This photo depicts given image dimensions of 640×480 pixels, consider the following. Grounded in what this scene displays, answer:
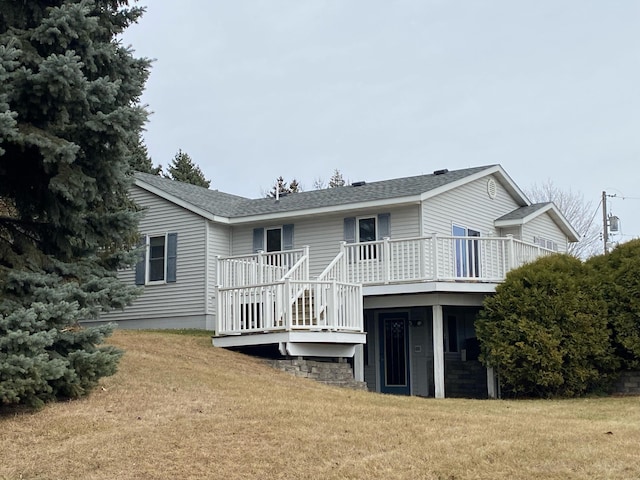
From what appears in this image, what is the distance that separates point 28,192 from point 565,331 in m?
10.5

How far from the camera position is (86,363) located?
36.9 feet

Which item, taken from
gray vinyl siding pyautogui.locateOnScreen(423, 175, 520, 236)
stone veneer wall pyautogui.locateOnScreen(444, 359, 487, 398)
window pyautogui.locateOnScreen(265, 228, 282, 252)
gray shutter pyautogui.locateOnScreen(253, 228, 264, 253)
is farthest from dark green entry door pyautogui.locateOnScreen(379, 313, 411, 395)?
gray shutter pyautogui.locateOnScreen(253, 228, 264, 253)

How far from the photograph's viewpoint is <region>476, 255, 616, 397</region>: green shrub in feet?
54.5

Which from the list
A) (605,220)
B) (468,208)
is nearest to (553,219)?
(468,208)

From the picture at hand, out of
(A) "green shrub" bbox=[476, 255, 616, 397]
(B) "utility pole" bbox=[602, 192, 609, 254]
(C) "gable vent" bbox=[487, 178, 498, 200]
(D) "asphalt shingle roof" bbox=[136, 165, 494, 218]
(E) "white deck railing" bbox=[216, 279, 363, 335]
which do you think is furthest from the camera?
(B) "utility pole" bbox=[602, 192, 609, 254]

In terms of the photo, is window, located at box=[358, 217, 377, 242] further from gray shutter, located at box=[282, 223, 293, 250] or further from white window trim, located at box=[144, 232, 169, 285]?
white window trim, located at box=[144, 232, 169, 285]

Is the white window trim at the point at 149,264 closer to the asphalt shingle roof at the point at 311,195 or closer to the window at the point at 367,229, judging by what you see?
the asphalt shingle roof at the point at 311,195

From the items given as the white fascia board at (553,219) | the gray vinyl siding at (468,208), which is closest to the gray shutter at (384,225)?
the gray vinyl siding at (468,208)

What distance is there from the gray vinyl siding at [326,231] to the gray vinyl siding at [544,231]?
4641mm

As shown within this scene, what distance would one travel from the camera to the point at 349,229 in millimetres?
21953

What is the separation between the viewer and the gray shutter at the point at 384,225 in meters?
21.4

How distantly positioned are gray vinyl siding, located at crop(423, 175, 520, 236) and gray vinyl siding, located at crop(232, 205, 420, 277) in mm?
432

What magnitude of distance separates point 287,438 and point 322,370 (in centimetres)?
718

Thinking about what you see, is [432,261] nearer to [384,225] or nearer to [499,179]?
[384,225]
